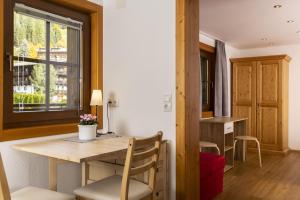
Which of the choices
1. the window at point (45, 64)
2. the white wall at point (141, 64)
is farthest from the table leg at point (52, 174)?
the white wall at point (141, 64)

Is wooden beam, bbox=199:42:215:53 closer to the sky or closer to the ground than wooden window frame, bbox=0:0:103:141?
closer to the sky

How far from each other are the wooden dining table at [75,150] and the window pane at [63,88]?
0.44 m

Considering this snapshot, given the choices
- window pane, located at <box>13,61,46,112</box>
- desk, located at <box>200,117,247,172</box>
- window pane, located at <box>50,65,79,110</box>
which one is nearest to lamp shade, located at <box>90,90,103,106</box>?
window pane, located at <box>50,65,79,110</box>

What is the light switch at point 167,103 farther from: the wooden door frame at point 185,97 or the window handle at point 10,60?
the window handle at point 10,60

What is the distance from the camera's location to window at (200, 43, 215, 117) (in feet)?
17.3

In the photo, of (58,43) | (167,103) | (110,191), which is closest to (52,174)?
(110,191)

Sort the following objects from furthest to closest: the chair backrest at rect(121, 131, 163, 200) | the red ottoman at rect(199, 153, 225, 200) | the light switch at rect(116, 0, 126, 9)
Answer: the red ottoman at rect(199, 153, 225, 200), the light switch at rect(116, 0, 126, 9), the chair backrest at rect(121, 131, 163, 200)

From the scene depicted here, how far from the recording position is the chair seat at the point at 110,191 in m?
1.80

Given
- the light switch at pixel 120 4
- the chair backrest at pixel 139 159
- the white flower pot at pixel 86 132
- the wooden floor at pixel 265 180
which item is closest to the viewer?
the chair backrest at pixel 139 159

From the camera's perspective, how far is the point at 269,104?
555 centimetres

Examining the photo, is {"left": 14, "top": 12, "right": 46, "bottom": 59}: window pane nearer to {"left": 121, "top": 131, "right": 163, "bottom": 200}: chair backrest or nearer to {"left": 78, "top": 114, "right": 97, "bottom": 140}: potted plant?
{"left": 78, "top": 114, "right": 97, "bottom": 140}: potted plant

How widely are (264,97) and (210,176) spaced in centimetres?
311

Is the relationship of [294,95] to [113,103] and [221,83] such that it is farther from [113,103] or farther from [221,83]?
[113,103]

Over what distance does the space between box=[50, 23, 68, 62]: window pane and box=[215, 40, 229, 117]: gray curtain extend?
326 centimetres
